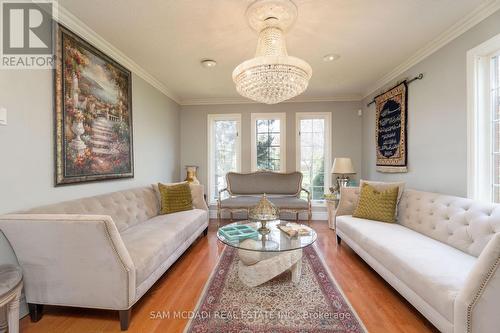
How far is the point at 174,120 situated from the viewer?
443 cm

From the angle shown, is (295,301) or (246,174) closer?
(295,301)

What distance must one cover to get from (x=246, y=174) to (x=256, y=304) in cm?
285

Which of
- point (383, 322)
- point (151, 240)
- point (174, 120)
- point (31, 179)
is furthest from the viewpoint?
point (174, 120)

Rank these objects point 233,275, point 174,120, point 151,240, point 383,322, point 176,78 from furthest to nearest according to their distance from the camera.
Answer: point 174,120 < point 176,78 < point 233,275 < point 151,240 < point 383,322

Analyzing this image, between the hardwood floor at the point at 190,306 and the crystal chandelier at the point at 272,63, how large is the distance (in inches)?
73.9

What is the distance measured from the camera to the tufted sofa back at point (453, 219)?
66.3 inches

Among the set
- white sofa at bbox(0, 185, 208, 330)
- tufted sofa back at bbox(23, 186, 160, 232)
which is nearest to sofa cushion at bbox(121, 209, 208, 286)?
white sofa at bbox(0, 185, 208, 330)

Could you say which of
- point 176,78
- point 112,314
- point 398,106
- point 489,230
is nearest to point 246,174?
point 176,78

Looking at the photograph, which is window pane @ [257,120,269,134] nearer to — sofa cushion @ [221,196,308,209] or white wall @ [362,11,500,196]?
sofa cushion @ [221,196,308,209]

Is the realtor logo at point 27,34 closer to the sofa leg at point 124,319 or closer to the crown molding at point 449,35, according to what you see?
the sofa leg at point 124,319

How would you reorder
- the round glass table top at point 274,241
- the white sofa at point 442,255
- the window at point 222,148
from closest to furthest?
the white sofa at point 442,255, the round glass table top at point 274,241, the window at point 222,148

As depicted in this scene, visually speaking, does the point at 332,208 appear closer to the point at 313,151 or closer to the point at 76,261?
the point at 313,151

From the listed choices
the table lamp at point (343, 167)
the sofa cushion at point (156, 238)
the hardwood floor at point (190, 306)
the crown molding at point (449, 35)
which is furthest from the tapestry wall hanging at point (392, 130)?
the sofa cushion at point (156, 238)

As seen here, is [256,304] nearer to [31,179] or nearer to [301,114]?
[31,179]
